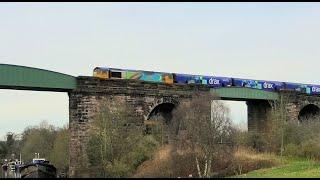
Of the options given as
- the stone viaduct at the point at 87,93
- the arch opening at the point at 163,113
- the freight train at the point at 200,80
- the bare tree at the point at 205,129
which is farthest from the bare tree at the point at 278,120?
the bare tree at the point at 205,129

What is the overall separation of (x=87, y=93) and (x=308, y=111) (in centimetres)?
2901

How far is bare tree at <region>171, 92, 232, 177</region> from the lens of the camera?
32781 millimetres

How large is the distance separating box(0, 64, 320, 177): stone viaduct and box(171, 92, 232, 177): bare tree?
246 inches

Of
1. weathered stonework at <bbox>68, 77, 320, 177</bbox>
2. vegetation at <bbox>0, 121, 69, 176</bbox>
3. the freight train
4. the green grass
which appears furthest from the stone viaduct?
the green grass

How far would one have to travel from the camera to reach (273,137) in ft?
155

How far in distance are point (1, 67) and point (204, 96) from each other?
14.0 metres

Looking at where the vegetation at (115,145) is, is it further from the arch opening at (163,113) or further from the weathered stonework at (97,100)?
the arch opening at (163,113)

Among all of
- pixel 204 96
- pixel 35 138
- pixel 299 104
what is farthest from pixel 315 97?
pixel 35 138

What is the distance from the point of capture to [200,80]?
4553cm

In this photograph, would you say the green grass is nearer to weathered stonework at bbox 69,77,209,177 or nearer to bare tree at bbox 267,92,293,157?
weathered stonework at bbox 69,77,209,177

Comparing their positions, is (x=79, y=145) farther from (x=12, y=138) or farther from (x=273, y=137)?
(x=12, y=138)

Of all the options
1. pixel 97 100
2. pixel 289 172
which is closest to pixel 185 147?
pixel 289 172

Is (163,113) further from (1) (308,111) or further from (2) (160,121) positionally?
(1) (308,111)

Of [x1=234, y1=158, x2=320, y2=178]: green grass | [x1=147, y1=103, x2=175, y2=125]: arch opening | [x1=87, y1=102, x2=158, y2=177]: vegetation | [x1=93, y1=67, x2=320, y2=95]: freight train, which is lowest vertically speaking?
[x1=234, y1=158, x2=320, y2=178]: green grass
